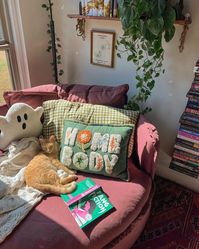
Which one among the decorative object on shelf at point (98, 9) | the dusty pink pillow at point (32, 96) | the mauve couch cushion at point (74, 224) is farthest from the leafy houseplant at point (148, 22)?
the mauve couch cushion at point (74, 224)

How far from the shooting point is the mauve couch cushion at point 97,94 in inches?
59.1

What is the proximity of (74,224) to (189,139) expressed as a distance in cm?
94

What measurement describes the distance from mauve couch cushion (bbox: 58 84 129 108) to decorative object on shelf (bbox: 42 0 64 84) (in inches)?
15.7

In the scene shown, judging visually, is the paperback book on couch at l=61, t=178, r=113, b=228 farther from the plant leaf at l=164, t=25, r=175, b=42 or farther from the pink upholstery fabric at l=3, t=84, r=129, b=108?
the plant leaf at l=164, t=25, r=175, b=42

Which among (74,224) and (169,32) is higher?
(169,32)

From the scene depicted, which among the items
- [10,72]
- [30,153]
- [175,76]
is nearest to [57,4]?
[10,72]

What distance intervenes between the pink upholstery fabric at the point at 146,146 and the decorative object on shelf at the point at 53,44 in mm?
975

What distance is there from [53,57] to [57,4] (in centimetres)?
44

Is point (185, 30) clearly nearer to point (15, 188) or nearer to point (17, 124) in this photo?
point (17, 124)

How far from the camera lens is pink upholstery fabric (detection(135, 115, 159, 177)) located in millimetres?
1246

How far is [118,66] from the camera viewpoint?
5.92 feet

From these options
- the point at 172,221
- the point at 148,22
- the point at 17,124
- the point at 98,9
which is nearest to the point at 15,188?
the point at 17,124

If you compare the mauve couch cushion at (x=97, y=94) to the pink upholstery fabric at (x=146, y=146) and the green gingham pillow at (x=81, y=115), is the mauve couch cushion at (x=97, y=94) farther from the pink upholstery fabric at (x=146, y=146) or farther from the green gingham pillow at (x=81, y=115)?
the pink upholstery fabric at (x=146, y=146)

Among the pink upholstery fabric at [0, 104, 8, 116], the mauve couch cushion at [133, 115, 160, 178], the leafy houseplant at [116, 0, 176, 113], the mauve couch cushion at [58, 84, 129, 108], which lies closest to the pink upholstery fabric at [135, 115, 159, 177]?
the mauve couch cushion at [133, 115, 160, 178]
